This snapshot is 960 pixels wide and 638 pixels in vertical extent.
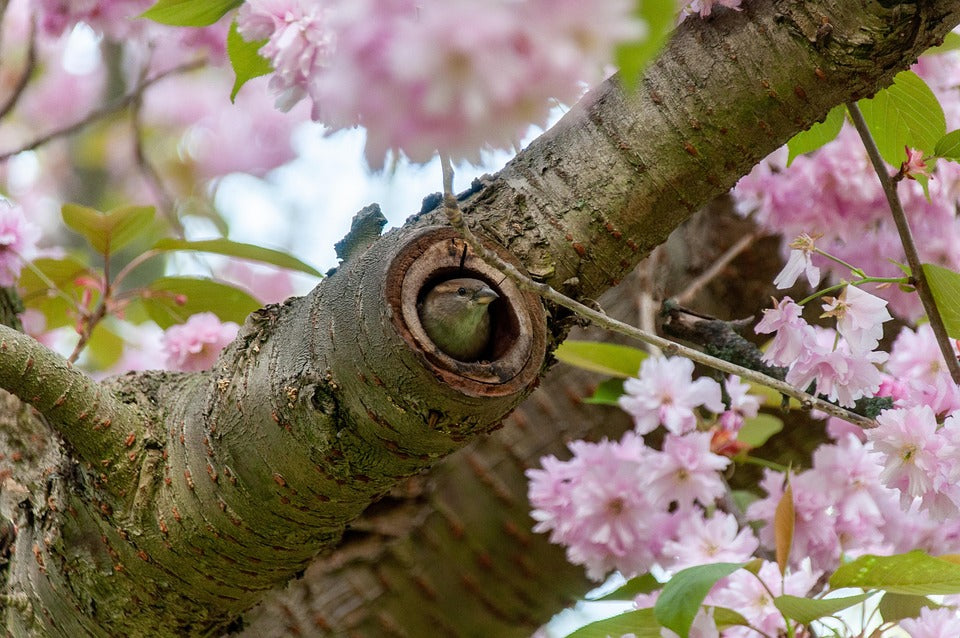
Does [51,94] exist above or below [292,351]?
above

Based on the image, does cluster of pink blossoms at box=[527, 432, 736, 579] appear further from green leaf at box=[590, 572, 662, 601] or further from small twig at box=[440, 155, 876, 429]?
small twig at box=[440, 155, 876, 429]

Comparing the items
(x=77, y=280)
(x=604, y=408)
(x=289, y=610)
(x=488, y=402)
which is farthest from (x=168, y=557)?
(x=604, y=408)

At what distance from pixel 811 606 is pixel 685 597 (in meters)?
0.11

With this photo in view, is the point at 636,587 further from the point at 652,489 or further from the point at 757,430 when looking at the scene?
the point at 757,430

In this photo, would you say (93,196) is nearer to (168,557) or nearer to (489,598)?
(489,598)

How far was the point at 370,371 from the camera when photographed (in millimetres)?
→ 527

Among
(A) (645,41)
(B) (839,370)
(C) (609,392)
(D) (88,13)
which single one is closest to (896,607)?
(B) (839,370)

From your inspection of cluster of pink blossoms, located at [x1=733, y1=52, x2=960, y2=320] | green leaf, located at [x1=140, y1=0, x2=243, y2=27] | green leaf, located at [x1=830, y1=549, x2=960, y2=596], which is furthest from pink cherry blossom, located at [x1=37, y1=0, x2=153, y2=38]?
green leaf, located at [x1=830, y1=549, x2=960, y2=596]

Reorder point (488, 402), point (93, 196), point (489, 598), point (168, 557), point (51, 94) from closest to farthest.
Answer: point (488, 402), point (168, 557), point (489, 598), point (93, 196), point (51, 94)

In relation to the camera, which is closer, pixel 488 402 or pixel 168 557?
pixel 488 402

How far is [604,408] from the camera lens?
4.01ft

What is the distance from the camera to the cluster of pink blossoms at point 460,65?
28 centimetres

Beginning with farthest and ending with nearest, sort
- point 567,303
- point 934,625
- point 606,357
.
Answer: point 606,357
point 934,625
point 567,303

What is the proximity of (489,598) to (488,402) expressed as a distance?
0.73 meters
